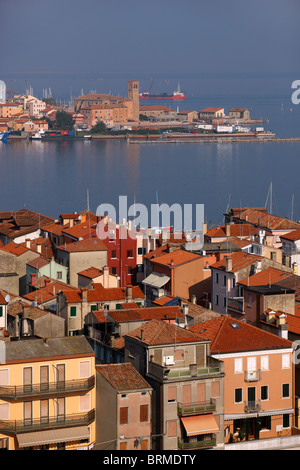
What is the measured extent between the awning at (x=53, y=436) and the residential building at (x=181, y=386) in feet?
1.27

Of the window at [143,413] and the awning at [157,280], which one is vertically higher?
the window at [143,413]

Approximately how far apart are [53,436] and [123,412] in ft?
1.24

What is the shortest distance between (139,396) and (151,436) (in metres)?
0.23

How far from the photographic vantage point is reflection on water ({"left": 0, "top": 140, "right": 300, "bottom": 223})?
101 ft

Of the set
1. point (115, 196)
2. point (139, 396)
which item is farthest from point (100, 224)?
point (115, 196)

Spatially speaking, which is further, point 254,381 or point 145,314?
point 145,314

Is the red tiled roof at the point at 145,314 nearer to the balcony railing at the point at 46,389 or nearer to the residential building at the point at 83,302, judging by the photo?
the residential building at the point at 83,302

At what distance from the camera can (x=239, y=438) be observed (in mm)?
7168

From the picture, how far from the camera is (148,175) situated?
40.5 m

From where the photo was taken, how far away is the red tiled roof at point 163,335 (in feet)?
22.3

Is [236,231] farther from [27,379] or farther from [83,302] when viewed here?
[27,379]

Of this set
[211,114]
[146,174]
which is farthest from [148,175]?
[211,114]

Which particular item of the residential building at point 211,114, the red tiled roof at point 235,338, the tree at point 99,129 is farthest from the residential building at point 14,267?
the residential building at point 211,114
